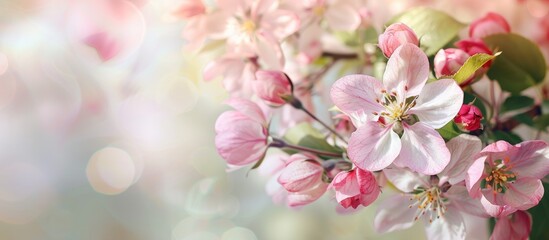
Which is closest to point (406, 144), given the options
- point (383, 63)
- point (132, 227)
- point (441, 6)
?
point (383, 63)

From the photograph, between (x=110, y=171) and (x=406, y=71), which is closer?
(x=406, y=71)

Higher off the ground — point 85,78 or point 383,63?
point 383,63

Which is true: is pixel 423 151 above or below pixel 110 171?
above

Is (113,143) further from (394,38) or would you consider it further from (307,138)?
(394,38)

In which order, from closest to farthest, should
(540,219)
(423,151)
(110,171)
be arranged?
(423,151) → (540,219) → (110,171)

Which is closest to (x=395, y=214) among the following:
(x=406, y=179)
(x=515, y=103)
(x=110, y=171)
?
(x=406, y=179)

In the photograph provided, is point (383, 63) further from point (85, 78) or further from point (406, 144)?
point (85, 78)

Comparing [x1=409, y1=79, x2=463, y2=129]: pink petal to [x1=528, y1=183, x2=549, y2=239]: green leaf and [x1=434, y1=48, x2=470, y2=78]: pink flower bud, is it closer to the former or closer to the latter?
[x1=434, y1=48, x2=470, y2=78]: pink flower bud

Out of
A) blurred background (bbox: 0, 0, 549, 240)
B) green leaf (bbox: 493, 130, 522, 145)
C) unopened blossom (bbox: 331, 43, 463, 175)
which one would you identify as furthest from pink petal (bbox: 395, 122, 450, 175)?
blurred background (bbox: 0, 0, 549, 240)
